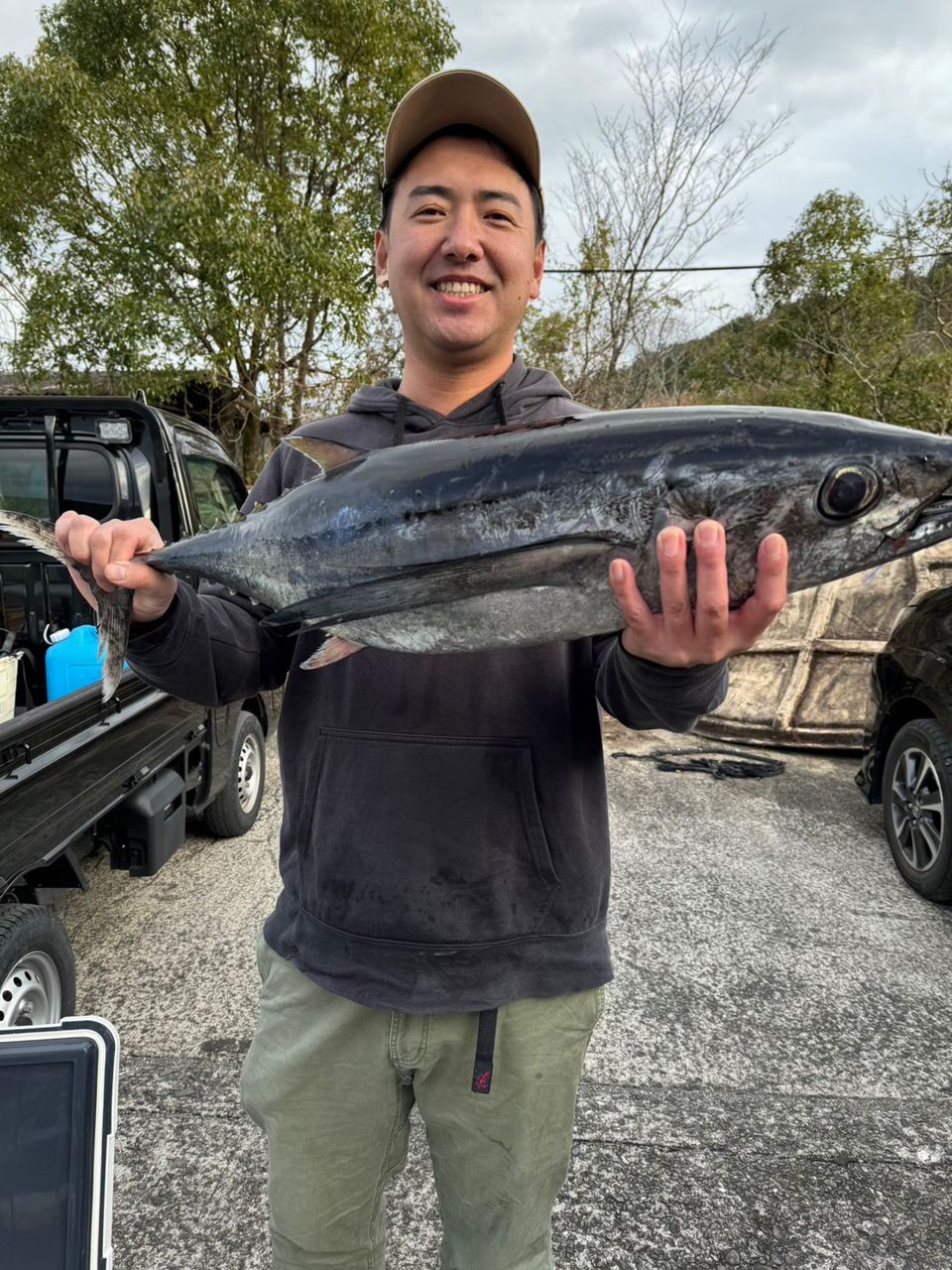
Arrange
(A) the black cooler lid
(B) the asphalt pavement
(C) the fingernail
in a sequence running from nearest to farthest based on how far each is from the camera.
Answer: (A) the black cooler lid → (C) the fingernail → (B) the asphalt pavement

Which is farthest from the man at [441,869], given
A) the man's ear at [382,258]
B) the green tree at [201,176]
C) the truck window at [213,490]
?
the green tree at [201,176]

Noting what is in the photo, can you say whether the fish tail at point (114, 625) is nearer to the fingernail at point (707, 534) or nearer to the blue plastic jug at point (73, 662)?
the fingernail at point (707, 534)

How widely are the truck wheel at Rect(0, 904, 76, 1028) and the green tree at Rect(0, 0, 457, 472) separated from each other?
11.2 m

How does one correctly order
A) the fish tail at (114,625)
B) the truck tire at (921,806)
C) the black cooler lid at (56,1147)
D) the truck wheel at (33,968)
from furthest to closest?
the truck tire at (921,806) → the truck wheel at (33,968) → the fish tail at (114,625) → the black cooler lid at (56,1147)

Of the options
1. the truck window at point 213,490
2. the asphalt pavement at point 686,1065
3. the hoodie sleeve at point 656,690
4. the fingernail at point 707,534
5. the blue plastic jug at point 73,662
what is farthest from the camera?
the truck window at point 213,490

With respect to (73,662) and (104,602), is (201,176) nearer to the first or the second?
(73,662)

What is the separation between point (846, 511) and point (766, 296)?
20153 millimetres

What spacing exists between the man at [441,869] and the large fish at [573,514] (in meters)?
0.24

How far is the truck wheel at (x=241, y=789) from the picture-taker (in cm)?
465

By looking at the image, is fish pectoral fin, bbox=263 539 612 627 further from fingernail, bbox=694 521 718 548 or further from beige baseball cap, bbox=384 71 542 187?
beige baseball cap, bbox=384 71 542 187

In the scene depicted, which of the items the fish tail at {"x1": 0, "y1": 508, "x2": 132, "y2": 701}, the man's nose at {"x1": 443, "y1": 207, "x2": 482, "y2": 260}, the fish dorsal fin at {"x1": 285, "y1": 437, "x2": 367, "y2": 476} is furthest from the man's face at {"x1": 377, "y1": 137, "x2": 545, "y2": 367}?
the fish tail at {"x1": 0, "y1": 508, "x2": 132, "y2": 701}

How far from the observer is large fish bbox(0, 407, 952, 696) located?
108cm

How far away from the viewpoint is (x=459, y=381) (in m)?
1.65

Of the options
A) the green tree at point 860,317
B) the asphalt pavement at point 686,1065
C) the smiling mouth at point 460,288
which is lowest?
the asphalt pavement at point 686,1065
